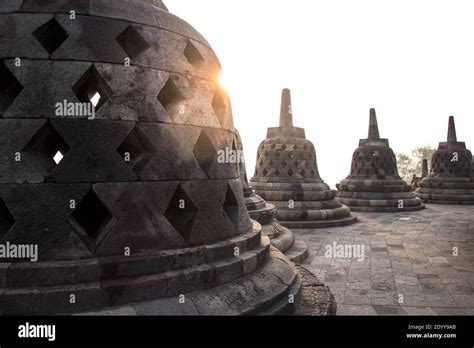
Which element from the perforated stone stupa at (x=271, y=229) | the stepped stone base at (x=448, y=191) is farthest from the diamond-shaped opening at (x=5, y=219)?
the stepped stone base at (x=448, y=191)

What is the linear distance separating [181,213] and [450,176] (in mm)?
20165

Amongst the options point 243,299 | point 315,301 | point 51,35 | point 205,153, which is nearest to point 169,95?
point 205,153

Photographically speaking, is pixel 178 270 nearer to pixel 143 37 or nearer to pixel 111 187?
pixel 111 187

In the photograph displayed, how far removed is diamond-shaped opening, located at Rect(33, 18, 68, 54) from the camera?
9.30 ft

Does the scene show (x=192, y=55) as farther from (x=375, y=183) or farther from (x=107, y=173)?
(x=375, y=183)

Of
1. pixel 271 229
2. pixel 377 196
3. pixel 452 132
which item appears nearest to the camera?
pixel 271 229

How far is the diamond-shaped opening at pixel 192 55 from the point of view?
340 cm

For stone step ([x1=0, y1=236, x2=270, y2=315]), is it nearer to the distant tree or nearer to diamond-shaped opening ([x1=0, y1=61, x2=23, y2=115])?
diamond-shaped opening ([x1=0, y1=61, x2=23, y2=115])

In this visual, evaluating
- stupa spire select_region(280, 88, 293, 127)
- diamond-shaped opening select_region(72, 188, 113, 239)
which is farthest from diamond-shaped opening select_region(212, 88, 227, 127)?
stupa spire select_region(280, 88, 293, 127)

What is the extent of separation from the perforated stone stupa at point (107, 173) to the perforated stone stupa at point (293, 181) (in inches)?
318

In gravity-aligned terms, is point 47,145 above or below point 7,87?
below

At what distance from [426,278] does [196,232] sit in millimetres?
4570

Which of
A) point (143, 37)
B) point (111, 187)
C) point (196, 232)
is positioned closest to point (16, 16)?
point (143, 37)

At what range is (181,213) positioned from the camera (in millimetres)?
3209
